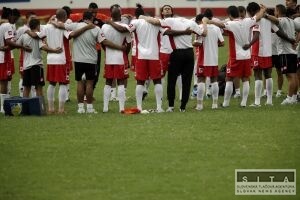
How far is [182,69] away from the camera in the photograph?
23.3 metres

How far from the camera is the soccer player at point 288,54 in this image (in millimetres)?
25016

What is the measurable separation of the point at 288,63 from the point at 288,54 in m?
0.22

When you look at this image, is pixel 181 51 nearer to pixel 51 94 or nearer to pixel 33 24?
pixel 51 94

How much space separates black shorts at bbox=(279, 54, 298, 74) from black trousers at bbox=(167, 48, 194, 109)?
2818 millimetres

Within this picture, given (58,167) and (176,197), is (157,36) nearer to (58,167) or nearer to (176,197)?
(58,167)

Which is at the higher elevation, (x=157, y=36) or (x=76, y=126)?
(x=157, y=36)

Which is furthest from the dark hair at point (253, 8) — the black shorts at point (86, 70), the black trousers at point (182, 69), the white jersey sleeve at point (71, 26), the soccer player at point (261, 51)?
the white jersey sleeve at point (71, 26)

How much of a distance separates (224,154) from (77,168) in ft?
8.64

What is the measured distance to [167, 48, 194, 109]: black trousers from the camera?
23156 millimetres

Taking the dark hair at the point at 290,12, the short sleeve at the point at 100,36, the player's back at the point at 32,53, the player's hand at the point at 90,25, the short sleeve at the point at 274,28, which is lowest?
the player's back at the point at 32,53

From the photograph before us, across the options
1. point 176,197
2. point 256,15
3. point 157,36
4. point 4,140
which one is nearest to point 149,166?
point 176,197

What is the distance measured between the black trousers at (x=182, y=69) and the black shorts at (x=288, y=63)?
282cm

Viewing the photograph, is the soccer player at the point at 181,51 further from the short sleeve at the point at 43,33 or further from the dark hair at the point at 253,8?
the short sleeve at the point at 43,33

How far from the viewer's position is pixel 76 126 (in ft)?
69.7
